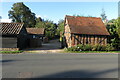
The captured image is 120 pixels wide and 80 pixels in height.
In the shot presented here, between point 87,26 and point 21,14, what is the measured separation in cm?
4498

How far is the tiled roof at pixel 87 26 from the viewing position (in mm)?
20547

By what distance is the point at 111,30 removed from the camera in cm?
2230

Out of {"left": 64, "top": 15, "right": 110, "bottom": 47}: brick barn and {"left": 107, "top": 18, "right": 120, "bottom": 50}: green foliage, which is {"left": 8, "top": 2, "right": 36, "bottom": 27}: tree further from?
{"left": 107, "top": 18, "right": 120, "bottom": 50}: green foliage

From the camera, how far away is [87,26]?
863 inches

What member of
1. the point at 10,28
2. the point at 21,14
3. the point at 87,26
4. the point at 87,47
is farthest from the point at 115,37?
the point at 21,14

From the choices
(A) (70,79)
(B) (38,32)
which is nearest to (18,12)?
(B) (38,32)

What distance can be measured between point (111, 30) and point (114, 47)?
10.2ft

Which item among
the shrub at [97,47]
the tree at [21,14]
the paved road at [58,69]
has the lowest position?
the paved road at [58,69]

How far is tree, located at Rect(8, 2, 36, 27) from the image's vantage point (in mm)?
58606

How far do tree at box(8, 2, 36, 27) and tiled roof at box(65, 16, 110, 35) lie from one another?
138 ft

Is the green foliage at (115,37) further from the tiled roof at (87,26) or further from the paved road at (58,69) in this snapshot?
the paved road at (58,69)

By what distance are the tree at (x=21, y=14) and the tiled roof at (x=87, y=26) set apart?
1653 inches

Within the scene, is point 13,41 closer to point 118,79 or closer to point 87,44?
point 87,44

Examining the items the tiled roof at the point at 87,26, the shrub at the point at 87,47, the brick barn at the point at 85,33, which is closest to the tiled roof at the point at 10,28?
the brick barn at the point at 85,33
